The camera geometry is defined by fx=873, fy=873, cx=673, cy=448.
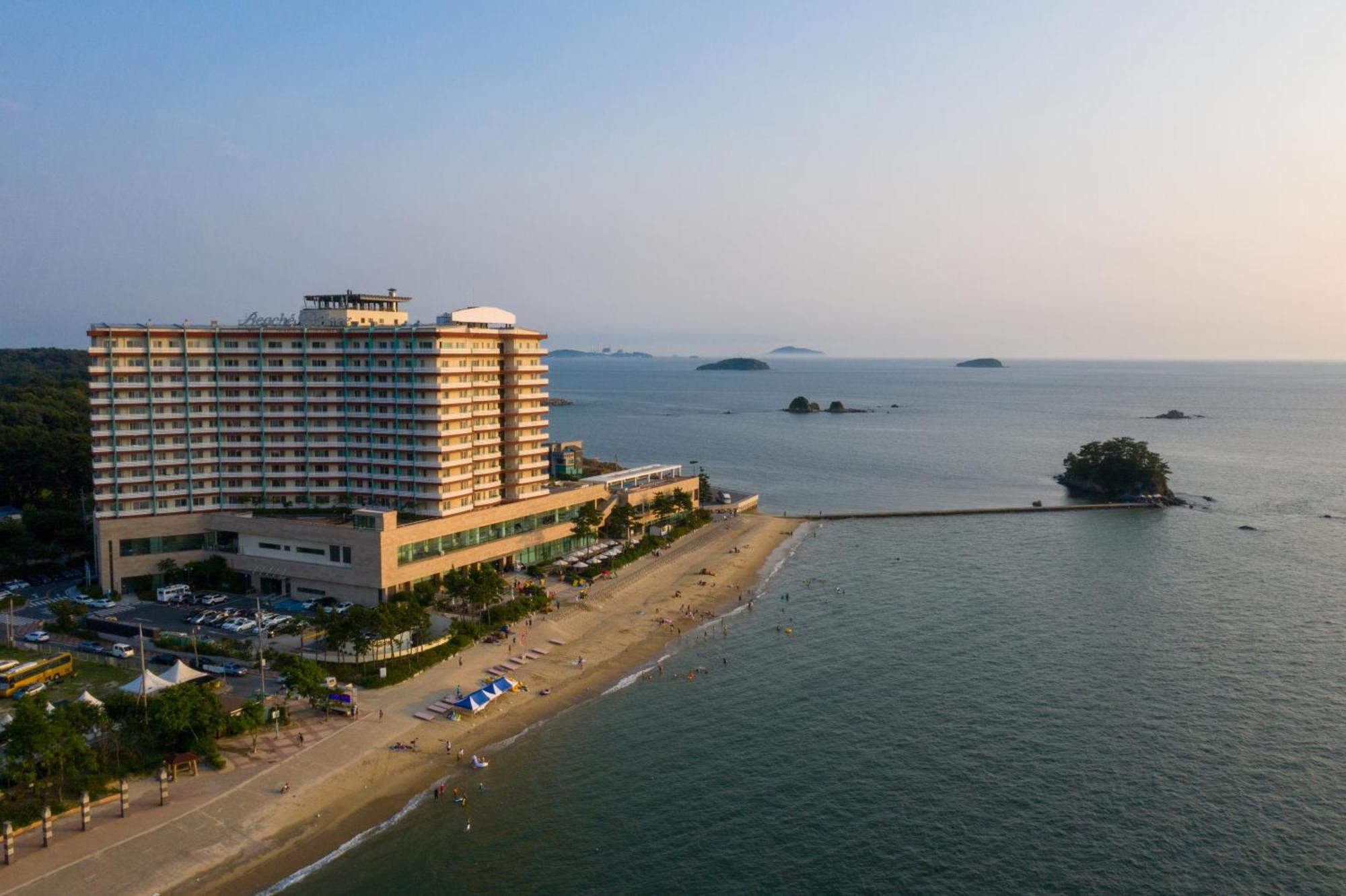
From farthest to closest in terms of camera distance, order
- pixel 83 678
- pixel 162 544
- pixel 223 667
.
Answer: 1. pixel 162 544
2. pixel 223 667
3. pixel 83 678

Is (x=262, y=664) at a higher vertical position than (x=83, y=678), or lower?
higher

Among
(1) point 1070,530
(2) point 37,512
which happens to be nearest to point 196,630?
(2) point 37,512

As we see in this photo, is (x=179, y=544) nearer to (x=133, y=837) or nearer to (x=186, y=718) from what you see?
(x=186, y=718)

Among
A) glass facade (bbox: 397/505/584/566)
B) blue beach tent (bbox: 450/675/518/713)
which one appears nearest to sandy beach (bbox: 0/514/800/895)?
blue beach tent (bbox: 450/675/518/713)

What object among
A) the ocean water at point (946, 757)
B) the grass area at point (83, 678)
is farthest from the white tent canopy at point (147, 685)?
the ocean water at point (946, 757)

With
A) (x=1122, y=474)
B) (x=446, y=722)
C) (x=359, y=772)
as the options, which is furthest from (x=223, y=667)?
(x=1122, y=474)

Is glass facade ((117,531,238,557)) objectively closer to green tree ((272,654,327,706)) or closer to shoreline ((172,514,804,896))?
shoreline ((172,514,804,896))

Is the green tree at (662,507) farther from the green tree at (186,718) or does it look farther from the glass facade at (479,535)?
the green tree at (186,718)
